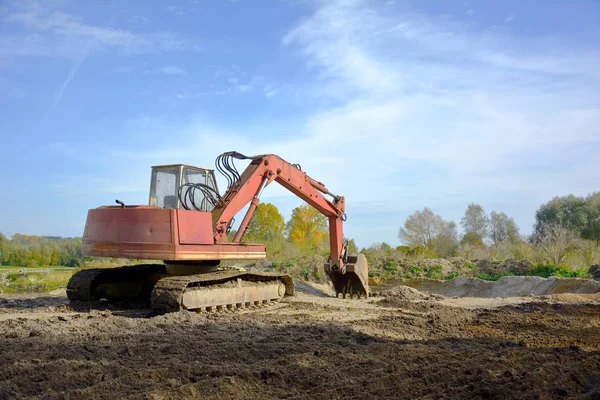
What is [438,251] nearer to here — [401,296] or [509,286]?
[509,286]

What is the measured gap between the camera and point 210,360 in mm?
5316

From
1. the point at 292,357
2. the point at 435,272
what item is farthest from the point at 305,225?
the point at 292,357

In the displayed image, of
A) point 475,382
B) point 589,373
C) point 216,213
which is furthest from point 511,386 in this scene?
point 216,213

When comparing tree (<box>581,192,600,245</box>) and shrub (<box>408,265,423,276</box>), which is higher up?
tree (<box>581,192,600,245</box>)

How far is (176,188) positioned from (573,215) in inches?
1175

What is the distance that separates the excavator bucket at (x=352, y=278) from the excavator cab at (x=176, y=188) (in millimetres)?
4375

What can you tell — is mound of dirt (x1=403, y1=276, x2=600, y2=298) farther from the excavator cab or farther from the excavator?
the excavator cab

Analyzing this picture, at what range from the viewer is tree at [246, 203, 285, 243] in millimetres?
30547

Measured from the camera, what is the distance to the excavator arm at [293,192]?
10203 millimetres

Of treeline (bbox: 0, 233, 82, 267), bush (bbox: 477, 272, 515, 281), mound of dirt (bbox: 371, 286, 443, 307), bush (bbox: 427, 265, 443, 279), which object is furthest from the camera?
treeline (bbox: 0, 233, 82, 267)

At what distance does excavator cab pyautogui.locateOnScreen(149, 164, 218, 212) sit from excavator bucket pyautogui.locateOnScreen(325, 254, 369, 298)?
14.4ft

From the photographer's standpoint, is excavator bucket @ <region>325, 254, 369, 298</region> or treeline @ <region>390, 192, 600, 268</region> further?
treeline @ <region>390, 192, 600, 268</region>

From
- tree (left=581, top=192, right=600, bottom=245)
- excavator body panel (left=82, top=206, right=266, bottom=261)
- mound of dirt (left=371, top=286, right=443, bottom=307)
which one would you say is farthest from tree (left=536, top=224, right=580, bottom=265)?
excavator body panel (left=82, top=206, right=266, bottom=261)

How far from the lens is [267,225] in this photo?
109 ft
